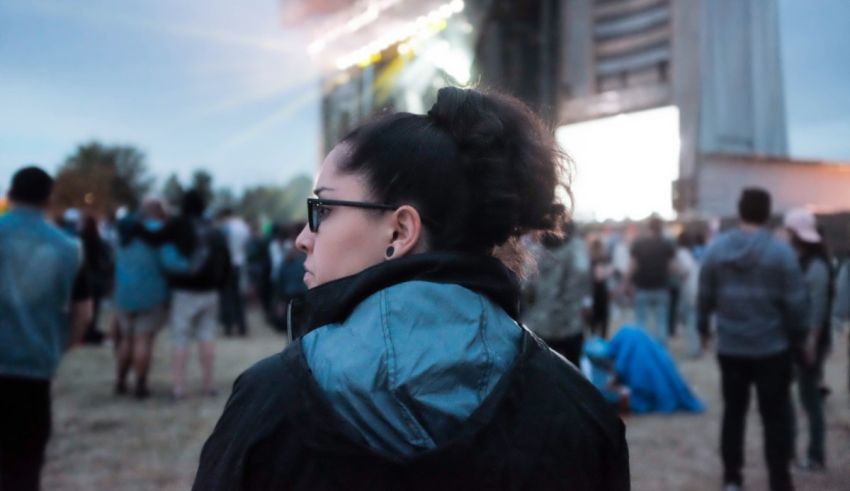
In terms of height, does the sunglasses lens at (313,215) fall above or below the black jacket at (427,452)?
above

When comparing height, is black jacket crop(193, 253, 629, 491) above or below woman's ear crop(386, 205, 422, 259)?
below

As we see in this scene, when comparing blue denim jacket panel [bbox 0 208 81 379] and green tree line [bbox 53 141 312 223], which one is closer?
blue denim jacket panel [bbox 0 208 81 379]

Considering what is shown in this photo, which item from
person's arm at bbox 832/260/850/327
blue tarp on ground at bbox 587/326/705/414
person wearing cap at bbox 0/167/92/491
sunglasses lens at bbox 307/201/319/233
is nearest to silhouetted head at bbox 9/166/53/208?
person wearing cap at bbox 0/167/92/491

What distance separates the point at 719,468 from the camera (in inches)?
223

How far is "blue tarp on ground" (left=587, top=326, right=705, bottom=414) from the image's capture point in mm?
7531

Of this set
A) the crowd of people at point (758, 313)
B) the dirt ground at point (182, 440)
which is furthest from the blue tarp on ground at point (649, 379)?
the crowd of people at point (758, 313)

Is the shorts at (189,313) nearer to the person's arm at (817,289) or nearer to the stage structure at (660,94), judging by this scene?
the person's arm at (817,289)

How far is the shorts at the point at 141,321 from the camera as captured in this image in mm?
7516

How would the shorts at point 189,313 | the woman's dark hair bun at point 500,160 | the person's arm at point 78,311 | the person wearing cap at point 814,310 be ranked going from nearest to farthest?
the woman's dark hair bun at point 500,160 → the person's arm at point 78,311 → the person wearing cap at point 814,310 → the shorts at point 189,313

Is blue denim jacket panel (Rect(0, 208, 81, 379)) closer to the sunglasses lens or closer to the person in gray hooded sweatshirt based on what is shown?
the sunglasses lens

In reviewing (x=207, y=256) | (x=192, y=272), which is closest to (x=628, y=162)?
(x=207, y=256)

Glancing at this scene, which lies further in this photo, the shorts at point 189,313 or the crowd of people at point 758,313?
the shorts at point 189,313

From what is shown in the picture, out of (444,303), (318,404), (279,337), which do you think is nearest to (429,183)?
(444,303)

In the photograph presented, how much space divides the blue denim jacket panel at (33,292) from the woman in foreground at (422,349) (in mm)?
2786
